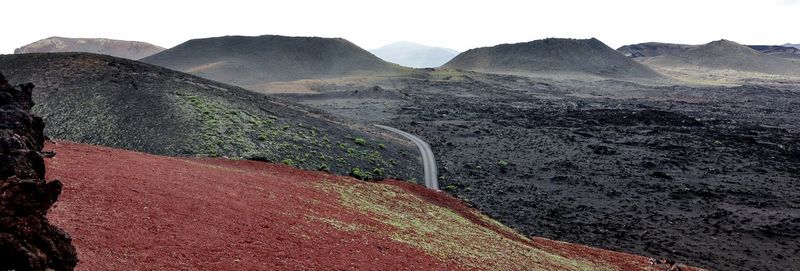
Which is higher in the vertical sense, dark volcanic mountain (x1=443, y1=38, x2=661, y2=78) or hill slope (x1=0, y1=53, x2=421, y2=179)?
dark volcanic mountain (x1=443, y1=38, x2=661, y2=78)

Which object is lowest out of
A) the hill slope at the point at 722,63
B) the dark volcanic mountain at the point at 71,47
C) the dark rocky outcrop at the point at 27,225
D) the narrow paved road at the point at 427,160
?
the narrow paved road at the point at 427,160

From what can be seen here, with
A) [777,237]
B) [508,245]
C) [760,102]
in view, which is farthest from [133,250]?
[760,102]

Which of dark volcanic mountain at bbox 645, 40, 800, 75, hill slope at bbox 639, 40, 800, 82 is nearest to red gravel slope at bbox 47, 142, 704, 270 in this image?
hill slope at bbox 639, 40, 800, 82

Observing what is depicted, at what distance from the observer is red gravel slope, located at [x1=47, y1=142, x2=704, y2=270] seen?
10.5 m

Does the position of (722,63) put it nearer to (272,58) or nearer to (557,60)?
(557,60)

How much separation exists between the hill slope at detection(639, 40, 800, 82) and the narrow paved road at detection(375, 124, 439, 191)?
132m

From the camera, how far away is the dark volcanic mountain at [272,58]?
12731 cm

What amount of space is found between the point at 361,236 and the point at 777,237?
81.7 ft

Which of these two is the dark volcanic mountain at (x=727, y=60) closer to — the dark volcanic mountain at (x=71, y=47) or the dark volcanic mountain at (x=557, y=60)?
the dark volcanic mountain at (x=557, y=60)

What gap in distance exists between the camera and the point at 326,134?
43.3m

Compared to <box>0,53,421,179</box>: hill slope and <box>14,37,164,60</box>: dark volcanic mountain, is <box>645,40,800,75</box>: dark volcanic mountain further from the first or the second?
<box>14,37,164,60</box>: dark volcanic mountain

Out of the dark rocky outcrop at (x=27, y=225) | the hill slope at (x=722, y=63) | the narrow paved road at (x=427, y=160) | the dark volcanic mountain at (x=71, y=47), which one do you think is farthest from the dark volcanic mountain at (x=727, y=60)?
the dark volcanic mountain at (x=71, y=47)

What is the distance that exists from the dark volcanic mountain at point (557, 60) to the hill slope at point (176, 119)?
121 meters

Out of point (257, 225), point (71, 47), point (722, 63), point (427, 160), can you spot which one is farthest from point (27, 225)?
point (71, 47)
